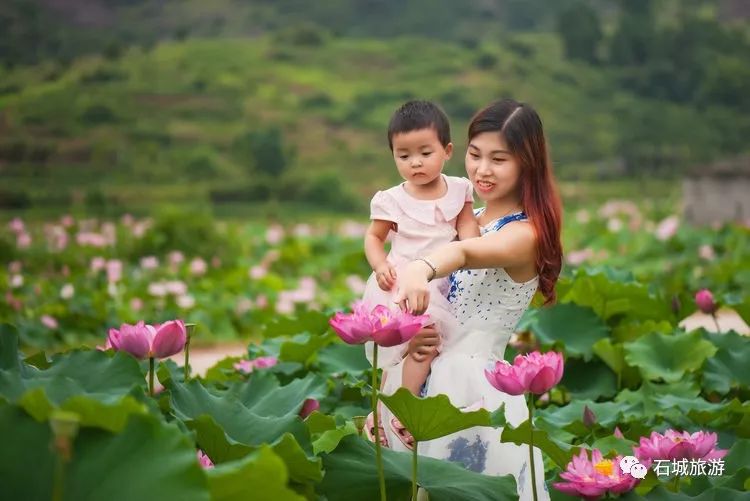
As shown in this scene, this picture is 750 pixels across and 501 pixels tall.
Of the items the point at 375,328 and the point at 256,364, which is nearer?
the point at 375,328

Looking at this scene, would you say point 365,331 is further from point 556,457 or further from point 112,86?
point 112,86

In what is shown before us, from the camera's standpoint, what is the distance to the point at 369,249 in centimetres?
218

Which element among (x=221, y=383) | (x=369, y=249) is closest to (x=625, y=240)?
(x=221, y=383)

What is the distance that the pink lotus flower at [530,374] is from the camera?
179 centimetres

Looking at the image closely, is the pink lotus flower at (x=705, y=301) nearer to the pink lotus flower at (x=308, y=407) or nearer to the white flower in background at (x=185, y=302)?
the pink lotus flower at (x=308, y=407)

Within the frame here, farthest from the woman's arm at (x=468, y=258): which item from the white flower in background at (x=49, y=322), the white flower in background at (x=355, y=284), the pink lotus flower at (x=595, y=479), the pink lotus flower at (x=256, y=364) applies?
the white flower in background at (x=355, y=284)

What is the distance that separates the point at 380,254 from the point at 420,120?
237mm

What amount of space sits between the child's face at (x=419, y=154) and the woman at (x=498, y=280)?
69mm

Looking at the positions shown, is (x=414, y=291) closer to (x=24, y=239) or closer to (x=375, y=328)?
(x=375, y=328)

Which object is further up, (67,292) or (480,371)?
(480,371)

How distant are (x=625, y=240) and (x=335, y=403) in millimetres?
7539

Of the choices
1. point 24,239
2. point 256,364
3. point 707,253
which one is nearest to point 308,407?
point 256,364

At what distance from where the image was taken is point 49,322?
5457mm

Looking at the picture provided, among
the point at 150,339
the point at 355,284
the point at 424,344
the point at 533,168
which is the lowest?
the point at 355,284
